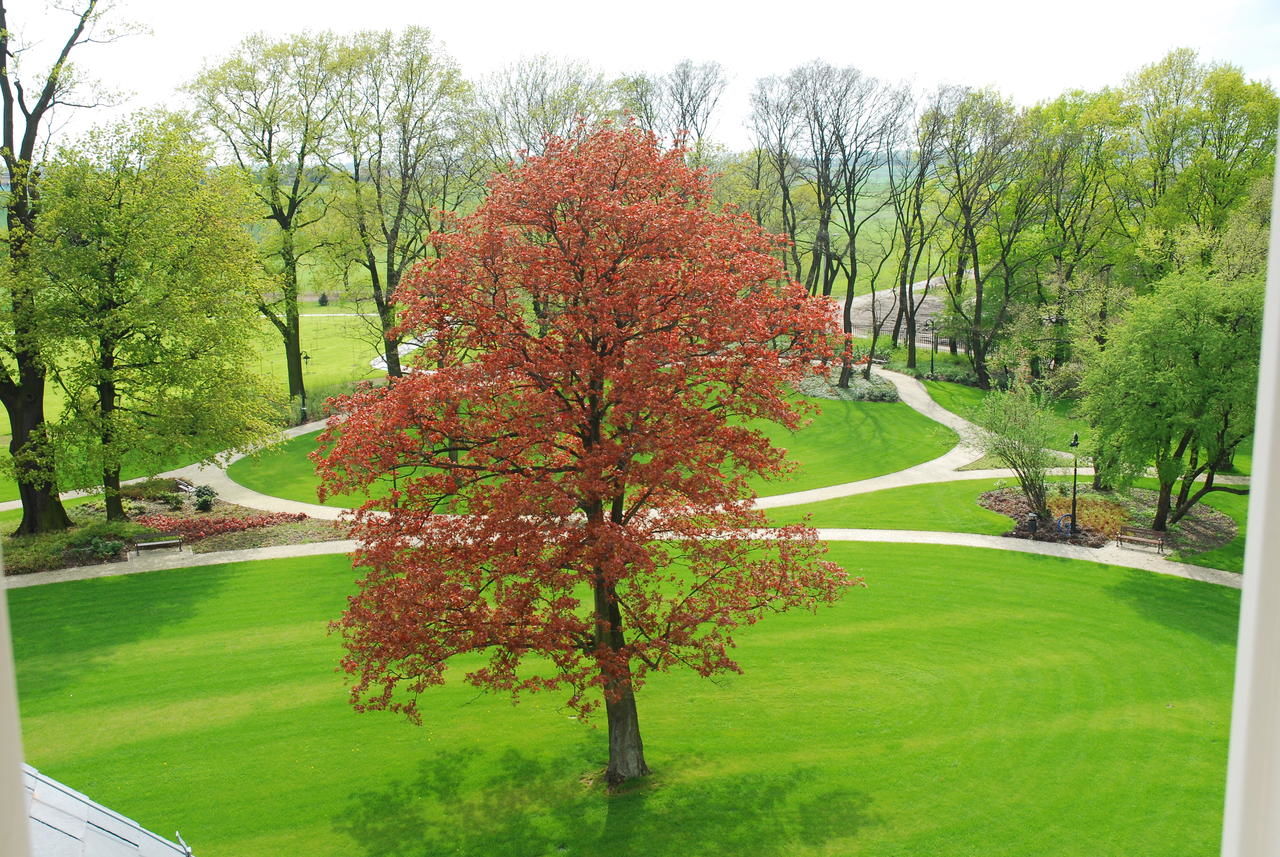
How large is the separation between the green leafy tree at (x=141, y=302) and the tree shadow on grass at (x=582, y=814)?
12626 mm

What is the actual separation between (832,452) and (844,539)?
27.3ft

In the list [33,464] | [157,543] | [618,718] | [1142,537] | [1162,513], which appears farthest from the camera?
[1162,513]

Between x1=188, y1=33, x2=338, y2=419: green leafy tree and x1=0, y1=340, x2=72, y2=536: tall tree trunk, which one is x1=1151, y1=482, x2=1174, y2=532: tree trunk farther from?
x1=188, y1=33, x2=338, y2=419: green leafy tree

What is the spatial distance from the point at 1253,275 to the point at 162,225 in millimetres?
24420

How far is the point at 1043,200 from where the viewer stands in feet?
121

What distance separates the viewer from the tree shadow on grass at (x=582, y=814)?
10086 mm

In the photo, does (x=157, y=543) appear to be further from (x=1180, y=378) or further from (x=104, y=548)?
(x=1180, y=378)

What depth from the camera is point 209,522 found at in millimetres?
21906

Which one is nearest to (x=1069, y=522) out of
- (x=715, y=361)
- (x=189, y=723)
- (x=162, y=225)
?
(x=715, y=361)

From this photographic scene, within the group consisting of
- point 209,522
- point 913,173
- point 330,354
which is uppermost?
point 913,173

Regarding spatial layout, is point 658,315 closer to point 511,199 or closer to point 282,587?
point 511,199

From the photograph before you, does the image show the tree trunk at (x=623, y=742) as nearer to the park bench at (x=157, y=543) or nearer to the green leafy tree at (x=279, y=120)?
the park bench at (x=157, y=543)

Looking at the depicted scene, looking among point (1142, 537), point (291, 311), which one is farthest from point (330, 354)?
point (1142, 537)

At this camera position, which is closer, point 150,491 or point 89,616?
point 89,616
